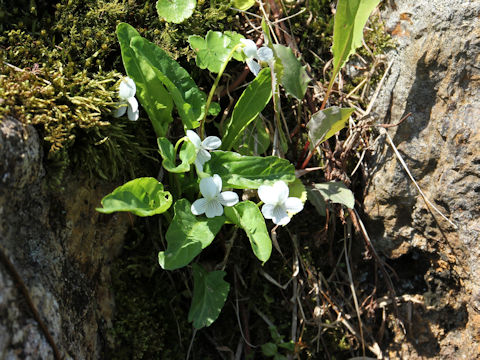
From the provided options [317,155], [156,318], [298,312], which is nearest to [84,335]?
[156,318]

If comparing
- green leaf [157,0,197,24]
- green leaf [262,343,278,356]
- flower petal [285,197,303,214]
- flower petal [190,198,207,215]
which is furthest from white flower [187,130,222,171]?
green leaf [262,343,278,356]

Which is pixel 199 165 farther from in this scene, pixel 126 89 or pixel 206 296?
pixel 206 296

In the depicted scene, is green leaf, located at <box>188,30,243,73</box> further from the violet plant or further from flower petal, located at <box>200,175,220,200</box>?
flower petal, located at <box>200,175,220,200</box>

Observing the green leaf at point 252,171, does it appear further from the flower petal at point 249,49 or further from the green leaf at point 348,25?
the green leaf at point 348,25

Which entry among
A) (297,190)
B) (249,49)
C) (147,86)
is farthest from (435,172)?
(147,86)

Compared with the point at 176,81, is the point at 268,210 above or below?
below
